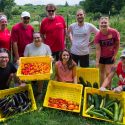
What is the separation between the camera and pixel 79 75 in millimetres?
7422

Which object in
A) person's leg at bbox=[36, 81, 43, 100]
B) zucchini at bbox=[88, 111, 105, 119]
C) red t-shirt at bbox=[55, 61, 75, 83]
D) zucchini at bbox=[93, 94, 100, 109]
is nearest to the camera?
zucchini at bbox=[88, 111, 105, 119]

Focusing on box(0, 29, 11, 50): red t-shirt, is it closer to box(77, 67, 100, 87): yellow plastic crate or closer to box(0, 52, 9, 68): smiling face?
box(0, 52, 9, 68): smiling face

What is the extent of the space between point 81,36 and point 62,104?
1641 mm

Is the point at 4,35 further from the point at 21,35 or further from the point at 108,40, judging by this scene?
the point at 108,40

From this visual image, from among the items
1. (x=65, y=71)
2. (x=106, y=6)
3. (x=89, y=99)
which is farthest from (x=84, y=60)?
(x=106, y=6)

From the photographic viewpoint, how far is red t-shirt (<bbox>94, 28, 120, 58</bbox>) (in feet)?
22.0

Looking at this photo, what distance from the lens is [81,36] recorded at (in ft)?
23.8

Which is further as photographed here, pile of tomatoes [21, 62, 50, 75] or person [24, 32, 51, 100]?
person [24, 32, 51, 100]

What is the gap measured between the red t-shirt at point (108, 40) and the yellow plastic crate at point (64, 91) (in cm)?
95

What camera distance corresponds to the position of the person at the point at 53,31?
23.6ft

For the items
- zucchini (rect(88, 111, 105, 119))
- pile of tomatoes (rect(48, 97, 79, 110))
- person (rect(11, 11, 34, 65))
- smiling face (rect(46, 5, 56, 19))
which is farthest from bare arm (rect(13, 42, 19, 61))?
zucchini (rect(88, 111, 105, 119))

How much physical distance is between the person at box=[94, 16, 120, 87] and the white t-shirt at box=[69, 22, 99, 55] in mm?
467

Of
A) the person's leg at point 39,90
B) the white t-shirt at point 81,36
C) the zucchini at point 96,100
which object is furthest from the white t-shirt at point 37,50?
the zucchini at point 96,100

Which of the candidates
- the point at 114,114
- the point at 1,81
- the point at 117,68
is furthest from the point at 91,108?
the point at 1,81
